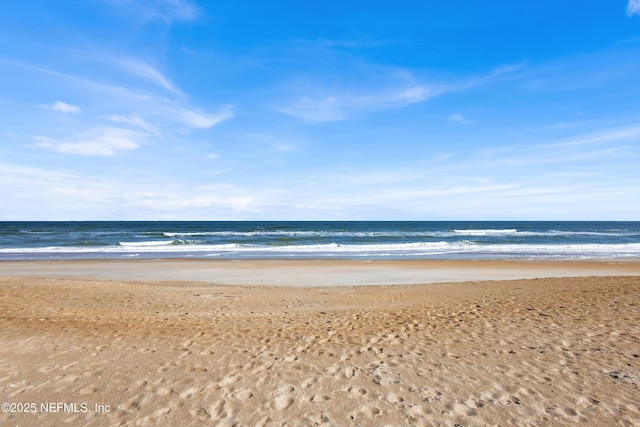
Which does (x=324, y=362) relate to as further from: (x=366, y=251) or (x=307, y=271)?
(x=366, y=251)

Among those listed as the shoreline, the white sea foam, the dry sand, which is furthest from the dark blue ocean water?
the dry sand

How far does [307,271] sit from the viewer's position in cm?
1956

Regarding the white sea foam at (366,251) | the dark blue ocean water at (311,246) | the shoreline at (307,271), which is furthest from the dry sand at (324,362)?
the white sea foam at (366,251)

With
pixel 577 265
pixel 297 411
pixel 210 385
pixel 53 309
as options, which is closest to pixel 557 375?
pixel 297 411

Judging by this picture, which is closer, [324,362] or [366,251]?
[324,362]

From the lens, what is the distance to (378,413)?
429 centimetres

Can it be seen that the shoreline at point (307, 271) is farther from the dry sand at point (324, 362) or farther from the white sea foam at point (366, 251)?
the dry sand at point (324, 362)

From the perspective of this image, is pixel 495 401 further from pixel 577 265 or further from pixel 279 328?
pixel 577 265

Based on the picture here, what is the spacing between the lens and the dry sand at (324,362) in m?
4.31

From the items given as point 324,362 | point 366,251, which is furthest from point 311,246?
point 324,362

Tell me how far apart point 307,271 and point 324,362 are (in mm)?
13783

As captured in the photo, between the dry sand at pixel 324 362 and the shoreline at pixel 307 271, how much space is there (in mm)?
6331

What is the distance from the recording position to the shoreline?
16.8 meters

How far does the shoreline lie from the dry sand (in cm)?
633
